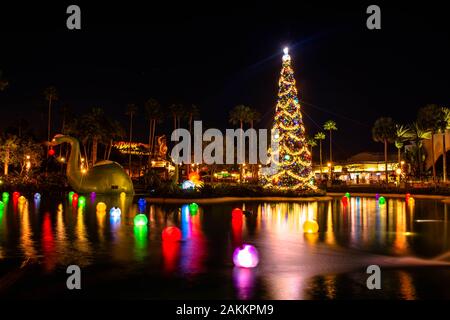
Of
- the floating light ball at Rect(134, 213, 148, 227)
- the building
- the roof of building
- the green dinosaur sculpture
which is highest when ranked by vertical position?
the roof of building

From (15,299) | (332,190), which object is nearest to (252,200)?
(332,190)

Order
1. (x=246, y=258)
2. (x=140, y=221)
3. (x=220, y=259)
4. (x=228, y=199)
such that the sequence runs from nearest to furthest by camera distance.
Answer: (x=246, y=258) < (x=220, y=259) < (x=140, y=221) < (x=228, y=199)

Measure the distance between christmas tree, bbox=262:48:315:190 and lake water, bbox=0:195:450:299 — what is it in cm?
1649

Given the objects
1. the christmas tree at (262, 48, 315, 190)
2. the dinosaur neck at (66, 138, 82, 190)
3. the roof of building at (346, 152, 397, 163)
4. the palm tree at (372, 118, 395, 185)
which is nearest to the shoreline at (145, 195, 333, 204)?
the christmas tree at (262, 48, 315, 190)

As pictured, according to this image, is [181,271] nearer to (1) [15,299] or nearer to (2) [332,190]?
(1) [15,299]

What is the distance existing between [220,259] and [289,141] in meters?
25.6

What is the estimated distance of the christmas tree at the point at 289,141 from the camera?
36031mm

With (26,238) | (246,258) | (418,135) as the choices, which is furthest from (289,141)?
(418,135)

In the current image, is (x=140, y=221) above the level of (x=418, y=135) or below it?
below

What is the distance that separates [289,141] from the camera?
118 feet

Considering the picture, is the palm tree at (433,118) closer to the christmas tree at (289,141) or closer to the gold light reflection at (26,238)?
the christmas tree at (289,141)

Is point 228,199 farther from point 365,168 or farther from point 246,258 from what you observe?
point 365,168

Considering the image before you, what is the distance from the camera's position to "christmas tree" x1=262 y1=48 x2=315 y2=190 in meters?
36.0

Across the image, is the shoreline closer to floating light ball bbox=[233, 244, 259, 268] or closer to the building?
floating light ball bbox=[233, 244, 259, 268]
